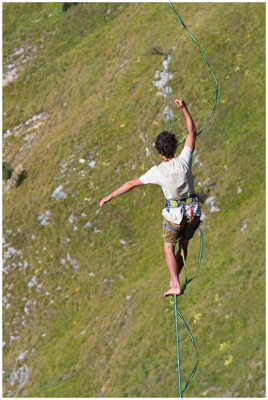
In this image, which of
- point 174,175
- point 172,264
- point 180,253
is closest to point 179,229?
point 172,264

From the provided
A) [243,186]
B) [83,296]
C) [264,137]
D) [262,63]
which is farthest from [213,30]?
[83,296]

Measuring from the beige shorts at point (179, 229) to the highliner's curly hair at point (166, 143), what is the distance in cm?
146

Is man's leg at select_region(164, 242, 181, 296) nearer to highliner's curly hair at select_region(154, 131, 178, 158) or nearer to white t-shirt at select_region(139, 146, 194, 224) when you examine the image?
white t-shirt at select_region(139, 146, 194, 224)

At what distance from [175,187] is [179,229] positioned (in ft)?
3.46

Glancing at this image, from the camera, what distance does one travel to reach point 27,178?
3791 centimetres

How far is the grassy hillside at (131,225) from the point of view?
2798 centimetres

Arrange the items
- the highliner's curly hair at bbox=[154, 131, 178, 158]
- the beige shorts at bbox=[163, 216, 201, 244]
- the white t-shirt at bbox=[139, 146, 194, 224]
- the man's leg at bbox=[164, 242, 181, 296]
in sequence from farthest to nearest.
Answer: the man's leg at bbox=[164, 242, 181, 296] → the beige shorts at bbox=[163, 216, 201, 244] → the white t-shirt at bbox=[139, 146, 194, 224] → the highliner's curly hair at bbox=[154, 131, 178, 158]

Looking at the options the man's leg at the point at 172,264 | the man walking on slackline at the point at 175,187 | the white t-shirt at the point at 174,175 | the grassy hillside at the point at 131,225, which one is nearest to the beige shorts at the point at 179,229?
the man walking on slackline at the point at 175,187

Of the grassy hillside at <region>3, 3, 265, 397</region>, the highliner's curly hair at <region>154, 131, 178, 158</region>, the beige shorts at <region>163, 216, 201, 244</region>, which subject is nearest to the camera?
the highliner's curly hair at <region>154, 131, 178, 158</region>

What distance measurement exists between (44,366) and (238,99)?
52.4 ft

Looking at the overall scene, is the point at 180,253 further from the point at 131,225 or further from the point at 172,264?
the point at 131,225

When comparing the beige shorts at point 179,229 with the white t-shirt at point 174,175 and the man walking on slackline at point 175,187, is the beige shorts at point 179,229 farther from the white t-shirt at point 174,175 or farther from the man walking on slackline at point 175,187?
the white t-shirt at point 174,175

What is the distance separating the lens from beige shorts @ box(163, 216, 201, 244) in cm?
1262

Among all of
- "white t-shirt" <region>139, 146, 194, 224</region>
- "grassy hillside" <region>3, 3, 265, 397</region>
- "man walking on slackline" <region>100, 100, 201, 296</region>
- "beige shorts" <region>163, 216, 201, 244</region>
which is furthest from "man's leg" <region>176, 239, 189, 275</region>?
"grassy hillside" <region>3, 3, 265, 397</region>
